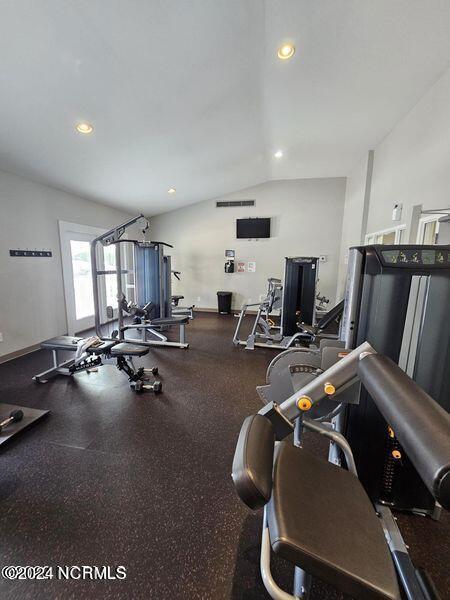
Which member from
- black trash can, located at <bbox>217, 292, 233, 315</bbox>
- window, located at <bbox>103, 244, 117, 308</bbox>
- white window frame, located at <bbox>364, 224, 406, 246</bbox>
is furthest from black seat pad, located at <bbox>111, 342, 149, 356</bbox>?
black trash can, located at <bbox>217, 292, 233, 315</bbox>

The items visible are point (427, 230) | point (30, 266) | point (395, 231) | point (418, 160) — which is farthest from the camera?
point (30, 266)

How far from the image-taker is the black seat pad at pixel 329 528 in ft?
2.17

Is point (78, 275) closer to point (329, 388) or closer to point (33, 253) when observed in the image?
point (33, 253)

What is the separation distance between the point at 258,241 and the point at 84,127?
416cm

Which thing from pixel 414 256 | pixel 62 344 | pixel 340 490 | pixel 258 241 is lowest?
pixel 62 344

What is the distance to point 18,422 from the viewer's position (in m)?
2.09

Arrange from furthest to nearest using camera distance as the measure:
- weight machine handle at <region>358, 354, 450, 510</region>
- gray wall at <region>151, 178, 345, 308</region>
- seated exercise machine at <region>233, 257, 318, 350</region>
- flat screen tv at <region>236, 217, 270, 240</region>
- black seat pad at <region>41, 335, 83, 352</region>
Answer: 1. flat screen tv at <region>236, 217, 270, 240</region>
2. gray wall at <region>151, 178, 345, 308</region>
3. seated exercise machine at <region>233, 257, 318, 350</region>
4. black seat pad at <region>41, 335, 83, 352</region>
5. weight machine handle at <region>358, 354, 450, 510</region>

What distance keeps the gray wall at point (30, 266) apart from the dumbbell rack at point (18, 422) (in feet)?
4.64

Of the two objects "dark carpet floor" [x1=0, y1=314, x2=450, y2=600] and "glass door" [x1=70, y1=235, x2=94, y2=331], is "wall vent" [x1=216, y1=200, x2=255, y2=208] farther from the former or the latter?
"dark carpet floor" [x1=0, y1=314, x2=450, y2=600]

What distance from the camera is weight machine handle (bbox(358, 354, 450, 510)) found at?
1.24 feet

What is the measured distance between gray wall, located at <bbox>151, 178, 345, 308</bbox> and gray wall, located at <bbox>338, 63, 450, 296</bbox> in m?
1.09

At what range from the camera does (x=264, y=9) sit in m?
1.88

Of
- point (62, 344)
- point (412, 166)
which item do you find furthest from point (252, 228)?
point (62, 344)

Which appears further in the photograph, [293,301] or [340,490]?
[293,301]
